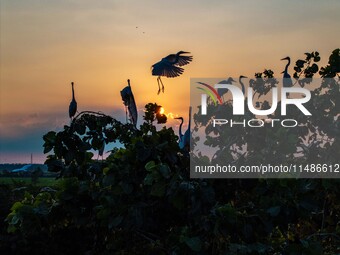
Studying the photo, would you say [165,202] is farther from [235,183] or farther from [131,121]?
[131,121]

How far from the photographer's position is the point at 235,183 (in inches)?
348

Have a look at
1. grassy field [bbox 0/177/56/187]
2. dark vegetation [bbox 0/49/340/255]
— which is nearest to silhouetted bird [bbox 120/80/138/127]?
dark vegetation [bbox 0/49/340/255]

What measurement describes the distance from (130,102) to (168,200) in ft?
8.28

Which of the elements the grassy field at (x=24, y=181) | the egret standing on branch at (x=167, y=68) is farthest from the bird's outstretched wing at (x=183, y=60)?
the grassy field at (x=24, y=181)

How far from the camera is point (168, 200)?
7934 mm

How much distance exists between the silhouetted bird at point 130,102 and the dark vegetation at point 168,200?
0.19 metres

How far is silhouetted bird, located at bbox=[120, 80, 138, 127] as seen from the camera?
32.7 ft

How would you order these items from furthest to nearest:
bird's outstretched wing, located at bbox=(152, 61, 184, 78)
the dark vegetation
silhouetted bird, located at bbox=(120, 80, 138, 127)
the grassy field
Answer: the grassy field
bird's outstretched wing, located at bbox=(152, 61, 184, 78)
silhouetted bird, located at bbox=(120, 80, 138, 127)
the dark vegetation

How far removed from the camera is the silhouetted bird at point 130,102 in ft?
32.7

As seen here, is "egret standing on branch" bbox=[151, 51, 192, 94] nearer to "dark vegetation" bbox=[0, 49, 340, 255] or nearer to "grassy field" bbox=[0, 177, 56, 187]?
"dark vegetation" bbox=[0, 49, 340, 255]

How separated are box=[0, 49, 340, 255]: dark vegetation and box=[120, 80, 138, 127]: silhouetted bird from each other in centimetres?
19

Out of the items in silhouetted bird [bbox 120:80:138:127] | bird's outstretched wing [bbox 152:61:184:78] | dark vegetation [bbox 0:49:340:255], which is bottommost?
dark vegetation [bbox 0:49:340:255]

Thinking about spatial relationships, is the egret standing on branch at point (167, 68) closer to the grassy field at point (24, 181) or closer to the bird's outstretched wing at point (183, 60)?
the bird's outstretched wing at point (183, 60)

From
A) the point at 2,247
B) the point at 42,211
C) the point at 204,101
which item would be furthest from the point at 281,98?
the point at 2,247
